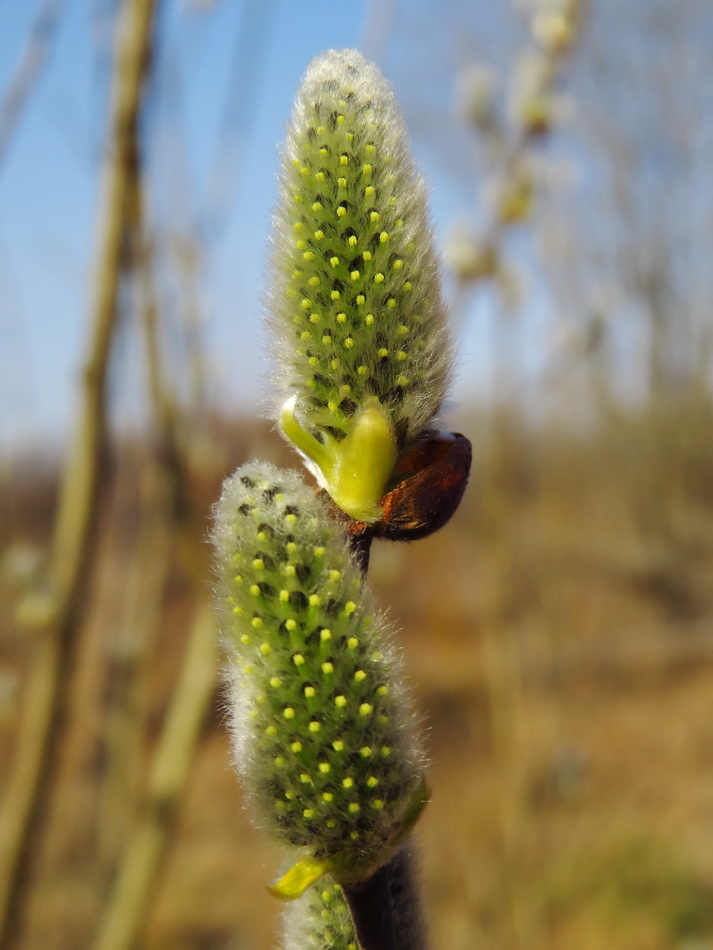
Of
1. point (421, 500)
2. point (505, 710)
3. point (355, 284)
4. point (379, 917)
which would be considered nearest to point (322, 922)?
point (379, 917)

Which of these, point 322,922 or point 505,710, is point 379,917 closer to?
point 322,922

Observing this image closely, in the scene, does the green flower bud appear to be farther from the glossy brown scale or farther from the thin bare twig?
the thin bare twig

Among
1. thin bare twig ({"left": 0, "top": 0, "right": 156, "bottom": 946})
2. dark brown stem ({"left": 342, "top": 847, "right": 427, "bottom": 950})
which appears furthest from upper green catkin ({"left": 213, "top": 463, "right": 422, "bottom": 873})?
thin bare twig ({"left": 0, "top": 0, "right": 156, "bottom": 946})

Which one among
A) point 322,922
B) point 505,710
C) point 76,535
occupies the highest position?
point 322,922

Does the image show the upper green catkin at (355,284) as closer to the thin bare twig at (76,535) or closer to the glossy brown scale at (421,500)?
the glossy brown scale at (421,500)

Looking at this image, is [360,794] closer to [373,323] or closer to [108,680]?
[373,323]

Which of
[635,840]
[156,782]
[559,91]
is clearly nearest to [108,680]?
[156,782]
